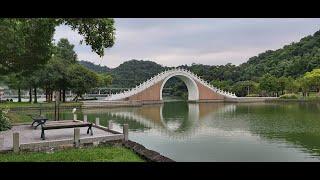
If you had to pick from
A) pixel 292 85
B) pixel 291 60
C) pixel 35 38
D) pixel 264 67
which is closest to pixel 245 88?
pixel 264 67

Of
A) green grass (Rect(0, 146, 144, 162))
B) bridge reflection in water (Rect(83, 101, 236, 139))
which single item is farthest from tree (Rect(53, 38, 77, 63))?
green grass (Rect(0, 146, 144, 162))

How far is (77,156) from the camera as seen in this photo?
27.6 ft

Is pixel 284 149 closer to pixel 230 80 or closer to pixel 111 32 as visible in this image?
pixel 111 32

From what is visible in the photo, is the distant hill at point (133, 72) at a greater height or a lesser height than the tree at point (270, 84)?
greater

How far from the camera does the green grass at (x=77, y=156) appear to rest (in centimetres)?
803

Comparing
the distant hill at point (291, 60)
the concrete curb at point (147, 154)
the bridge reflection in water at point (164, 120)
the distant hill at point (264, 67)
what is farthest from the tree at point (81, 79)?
the distant hill at point (291, 60)

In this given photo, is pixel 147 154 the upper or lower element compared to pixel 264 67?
lower

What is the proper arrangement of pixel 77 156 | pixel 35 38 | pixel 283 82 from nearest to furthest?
pixel 77 156 < pixel 35 38 < pixel 283 82

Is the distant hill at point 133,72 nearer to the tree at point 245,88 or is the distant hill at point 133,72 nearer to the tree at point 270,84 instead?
the tree at point 245,88

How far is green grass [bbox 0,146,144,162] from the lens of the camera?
26.3 ft

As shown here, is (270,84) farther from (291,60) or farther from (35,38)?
(35,38)

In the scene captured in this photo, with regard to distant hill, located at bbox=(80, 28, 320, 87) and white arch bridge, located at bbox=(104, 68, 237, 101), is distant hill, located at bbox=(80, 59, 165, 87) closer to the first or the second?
distant hill, located at bbox=(80, 28, 320, 87)
